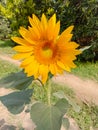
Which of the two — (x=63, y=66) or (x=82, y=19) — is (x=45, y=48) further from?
(x=82, y=19)

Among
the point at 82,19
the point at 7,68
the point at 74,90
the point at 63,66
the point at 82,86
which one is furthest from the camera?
the point at 82,19

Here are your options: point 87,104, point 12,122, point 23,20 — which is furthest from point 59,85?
point 23,20

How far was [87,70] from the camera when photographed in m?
6.28

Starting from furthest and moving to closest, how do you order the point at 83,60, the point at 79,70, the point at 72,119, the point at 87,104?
1. the point at 83,60
2. the point at 79,70
3. the point at 87,104
4. the point at 72,119

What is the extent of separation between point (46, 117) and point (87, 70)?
182 inches

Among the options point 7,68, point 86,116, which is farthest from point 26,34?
point 7,68

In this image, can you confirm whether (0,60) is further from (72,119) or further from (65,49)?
(65,49)

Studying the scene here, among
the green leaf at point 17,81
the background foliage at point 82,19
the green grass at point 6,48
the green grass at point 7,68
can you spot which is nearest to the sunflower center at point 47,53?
the green leaf at point 17,81

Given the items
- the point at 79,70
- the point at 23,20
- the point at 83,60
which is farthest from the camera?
the point at 23,20

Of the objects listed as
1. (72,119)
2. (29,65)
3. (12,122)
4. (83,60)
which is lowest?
(83,60)

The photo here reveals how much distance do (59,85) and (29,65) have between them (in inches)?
144

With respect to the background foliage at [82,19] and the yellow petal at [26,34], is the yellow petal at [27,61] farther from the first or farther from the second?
the background foliage at [82,19]

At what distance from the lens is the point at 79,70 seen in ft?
20.7

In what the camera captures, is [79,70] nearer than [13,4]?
Yes
